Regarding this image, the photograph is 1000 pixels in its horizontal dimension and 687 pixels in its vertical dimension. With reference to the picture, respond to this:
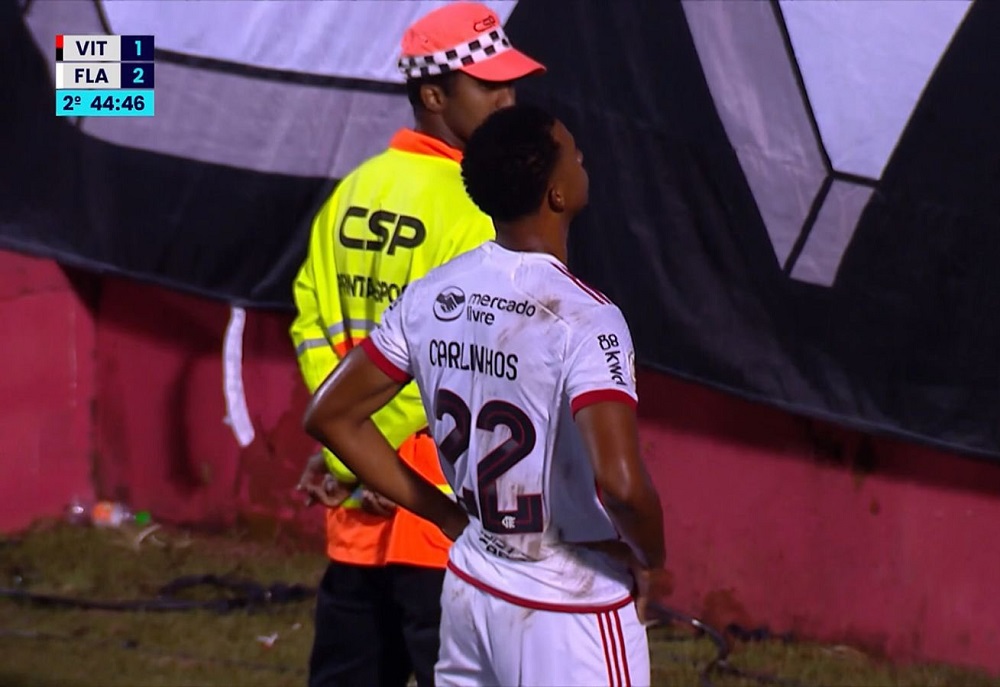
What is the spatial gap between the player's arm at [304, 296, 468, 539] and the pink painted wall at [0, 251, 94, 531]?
373cm

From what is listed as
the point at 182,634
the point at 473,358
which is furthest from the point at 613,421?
the point at 182,634

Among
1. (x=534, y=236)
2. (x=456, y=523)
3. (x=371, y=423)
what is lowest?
(x=456, y=523)

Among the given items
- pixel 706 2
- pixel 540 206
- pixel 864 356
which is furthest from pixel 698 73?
pixel 540 206

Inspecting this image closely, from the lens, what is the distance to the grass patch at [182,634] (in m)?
5.04

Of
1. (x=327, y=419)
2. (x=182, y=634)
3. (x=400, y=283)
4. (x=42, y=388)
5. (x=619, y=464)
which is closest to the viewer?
(x=619, y=464)

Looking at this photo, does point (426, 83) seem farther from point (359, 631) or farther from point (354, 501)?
point (359, 631)

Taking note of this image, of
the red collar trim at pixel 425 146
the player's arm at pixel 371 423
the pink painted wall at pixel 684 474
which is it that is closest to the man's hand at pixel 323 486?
the player's arm at pixel 371 423

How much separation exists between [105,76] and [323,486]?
9.77 ft

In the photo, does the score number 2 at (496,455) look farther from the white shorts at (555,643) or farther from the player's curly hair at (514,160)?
the player's curly hair at (514,160)

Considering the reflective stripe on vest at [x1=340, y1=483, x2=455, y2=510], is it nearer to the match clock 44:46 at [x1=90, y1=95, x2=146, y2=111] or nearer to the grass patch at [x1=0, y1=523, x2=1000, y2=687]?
the grass patch at [x1=0, y1=523, x2=1000, y2=687]

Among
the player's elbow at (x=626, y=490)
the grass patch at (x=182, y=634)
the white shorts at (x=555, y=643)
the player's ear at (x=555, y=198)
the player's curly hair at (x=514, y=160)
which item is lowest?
the grass patch at (x=182, y=634)

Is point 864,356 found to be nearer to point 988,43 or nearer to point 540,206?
point 988,43

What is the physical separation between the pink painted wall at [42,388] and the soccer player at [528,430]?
3.92m

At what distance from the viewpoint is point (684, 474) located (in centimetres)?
536
